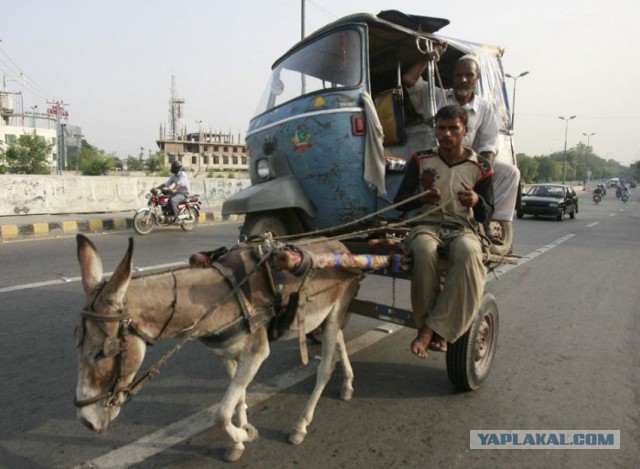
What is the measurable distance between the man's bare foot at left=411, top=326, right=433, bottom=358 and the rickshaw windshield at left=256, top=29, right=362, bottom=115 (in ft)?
7.21

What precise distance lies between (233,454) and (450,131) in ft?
8.08

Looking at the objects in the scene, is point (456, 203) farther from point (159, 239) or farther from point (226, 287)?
point (159, 239)

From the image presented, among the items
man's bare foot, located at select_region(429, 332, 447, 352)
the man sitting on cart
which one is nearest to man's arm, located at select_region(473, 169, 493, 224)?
the man sitting on cart

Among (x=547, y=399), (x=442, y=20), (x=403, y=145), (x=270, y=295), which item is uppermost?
(x=442, y=20)

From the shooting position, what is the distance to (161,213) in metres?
12.1

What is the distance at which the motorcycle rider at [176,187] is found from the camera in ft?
39.6

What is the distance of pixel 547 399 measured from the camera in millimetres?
3234

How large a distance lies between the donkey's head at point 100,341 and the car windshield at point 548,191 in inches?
804

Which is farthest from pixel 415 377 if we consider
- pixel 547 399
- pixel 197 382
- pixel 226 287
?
pixel 226 287

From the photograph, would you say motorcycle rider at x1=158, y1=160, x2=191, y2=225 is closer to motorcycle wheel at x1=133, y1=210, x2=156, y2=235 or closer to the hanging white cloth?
motorcycle wheel at x1=133, y1=210, x2=156, y2=235

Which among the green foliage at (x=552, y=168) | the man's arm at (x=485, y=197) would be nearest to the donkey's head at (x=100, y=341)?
the man's arm at (x=485, y=197)

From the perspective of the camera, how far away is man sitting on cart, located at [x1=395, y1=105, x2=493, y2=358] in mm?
2822

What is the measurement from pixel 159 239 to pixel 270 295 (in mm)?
8728

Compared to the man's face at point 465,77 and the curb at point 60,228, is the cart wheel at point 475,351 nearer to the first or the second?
the man's face at point 465,77
